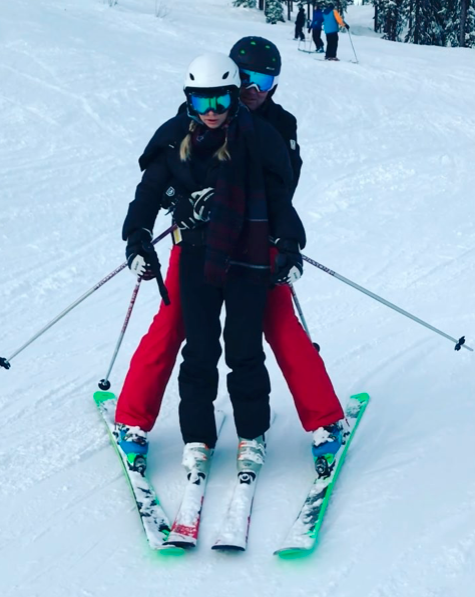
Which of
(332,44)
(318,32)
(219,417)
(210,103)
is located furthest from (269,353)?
(318,32)

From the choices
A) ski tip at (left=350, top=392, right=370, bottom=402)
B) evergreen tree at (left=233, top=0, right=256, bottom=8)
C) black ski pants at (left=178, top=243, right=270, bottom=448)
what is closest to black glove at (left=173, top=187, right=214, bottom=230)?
black ski pants at (left=178, top=243, right=270, bottom=448)

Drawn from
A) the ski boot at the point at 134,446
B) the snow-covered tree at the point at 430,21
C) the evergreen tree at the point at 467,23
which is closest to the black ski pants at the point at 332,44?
the ski boot at the point at 134,446

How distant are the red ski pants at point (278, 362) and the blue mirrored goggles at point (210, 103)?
713mm

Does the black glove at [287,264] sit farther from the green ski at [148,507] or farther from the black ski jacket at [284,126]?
the green ski at [148,507]

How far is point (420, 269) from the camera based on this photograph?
263 inches

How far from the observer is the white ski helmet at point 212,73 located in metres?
3.42

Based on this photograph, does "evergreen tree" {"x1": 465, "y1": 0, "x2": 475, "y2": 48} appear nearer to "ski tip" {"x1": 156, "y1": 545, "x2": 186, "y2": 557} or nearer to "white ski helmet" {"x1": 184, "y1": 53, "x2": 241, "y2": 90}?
"white ski helmet" {"x1": 184, "y1": 53, "x2": 241, "y2": 90}

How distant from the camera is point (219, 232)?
11.3 feet

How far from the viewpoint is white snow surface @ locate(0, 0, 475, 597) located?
9.92 feet

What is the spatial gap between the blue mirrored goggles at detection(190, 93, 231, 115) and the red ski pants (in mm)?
713

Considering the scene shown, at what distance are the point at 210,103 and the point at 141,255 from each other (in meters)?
0.69

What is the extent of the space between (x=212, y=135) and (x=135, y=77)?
9.99 m

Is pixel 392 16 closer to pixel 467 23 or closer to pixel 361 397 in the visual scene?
pixel 467 23

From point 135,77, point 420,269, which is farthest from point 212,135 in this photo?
point 135,77
